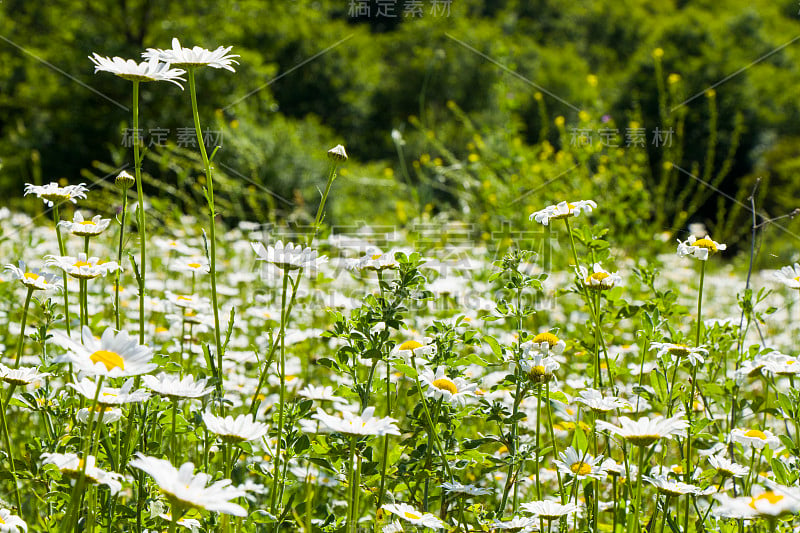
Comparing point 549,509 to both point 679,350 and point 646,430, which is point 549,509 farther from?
point 679,350

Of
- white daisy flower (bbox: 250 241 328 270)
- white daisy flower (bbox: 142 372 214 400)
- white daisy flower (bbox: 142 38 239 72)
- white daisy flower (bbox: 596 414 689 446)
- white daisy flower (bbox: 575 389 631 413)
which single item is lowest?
white daisy flower (bbox: 575 389 631 413)

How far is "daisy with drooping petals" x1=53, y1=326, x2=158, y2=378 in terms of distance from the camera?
0.65 meters

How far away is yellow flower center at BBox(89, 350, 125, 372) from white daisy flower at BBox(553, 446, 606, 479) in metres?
0.58

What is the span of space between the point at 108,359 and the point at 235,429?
7.1 inches

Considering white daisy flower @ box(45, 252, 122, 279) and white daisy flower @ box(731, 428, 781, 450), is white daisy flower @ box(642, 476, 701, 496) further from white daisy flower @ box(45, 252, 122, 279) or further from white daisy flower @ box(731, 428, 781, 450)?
white daisy flower @ box(45, 252, 122, 279)

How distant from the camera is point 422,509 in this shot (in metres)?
1.00

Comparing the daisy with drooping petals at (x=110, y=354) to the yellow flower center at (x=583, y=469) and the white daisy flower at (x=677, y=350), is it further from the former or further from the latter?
the white daisy flower at (x=677, y=350)

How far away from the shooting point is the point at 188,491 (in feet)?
2.13

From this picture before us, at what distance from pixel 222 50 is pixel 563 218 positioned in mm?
560

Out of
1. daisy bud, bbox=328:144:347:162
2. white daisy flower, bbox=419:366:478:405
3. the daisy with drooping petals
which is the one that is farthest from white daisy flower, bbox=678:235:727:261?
the daisy with drooping petals

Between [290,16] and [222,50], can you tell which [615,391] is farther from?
[290,16]

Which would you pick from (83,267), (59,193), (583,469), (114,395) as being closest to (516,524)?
(583,469)

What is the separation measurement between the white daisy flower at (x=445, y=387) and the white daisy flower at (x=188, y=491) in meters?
0.35

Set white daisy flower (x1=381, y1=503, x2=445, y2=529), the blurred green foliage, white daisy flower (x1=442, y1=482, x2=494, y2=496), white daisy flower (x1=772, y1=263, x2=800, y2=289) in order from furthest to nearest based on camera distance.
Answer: the blurred green foliage
white daisy flower (x1=772, y1=263, x2=800, y2=289)
white daisy flower (x1=442, y1=482, x2=494, y2=496)
white daisy flower (x1=381, y1=503, x2=445, y2=529)
